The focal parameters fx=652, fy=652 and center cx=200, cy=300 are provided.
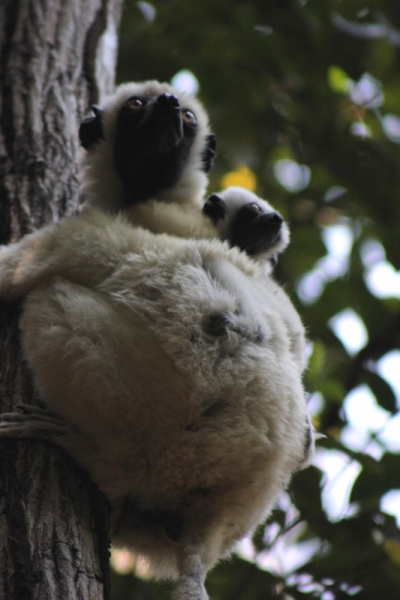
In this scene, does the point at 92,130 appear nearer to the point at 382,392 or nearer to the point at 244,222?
the point at 244,222

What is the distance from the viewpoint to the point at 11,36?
373 cm

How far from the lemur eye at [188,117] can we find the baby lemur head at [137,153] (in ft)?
0.14

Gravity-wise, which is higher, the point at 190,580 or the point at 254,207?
the point at 254,207

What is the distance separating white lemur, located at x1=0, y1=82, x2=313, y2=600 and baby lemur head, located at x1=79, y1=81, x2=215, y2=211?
0.76 m

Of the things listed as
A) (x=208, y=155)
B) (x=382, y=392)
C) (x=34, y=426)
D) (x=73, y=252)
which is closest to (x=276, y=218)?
(x=208, y=155)

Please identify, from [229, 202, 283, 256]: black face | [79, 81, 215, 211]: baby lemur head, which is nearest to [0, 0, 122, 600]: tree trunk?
[79, 81, 215, 211]: baby lemur head

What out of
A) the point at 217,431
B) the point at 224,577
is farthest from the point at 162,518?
the point at 224,577

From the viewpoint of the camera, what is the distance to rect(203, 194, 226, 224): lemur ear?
332 cm

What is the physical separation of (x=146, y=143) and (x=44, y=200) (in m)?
0.61

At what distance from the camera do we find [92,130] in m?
3.37

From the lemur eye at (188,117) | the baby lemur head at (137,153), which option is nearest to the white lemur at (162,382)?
the baby lemur head at (137,153)

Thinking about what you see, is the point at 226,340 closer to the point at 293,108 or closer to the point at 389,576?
the point at 389,576

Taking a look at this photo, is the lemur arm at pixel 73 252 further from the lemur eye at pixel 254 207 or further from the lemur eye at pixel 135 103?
the lemur eye at pixel 135 103

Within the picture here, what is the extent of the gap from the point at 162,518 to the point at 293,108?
384 cm
